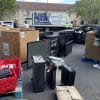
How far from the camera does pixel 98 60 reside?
9.52 metres

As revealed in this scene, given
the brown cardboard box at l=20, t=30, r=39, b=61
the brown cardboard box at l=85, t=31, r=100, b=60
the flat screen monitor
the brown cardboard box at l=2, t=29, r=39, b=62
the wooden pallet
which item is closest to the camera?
the wooden pallet

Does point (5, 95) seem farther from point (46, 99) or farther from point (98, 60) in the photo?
point (98, 60)

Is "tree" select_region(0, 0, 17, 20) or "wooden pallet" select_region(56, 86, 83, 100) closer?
"wooden pallet" select_region(56, 86, 83, 100)

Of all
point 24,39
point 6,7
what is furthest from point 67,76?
point 6,7

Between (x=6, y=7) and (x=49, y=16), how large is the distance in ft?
42.6

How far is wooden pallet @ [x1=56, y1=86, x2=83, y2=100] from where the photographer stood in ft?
17.7

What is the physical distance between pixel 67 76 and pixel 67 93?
2.84 ft

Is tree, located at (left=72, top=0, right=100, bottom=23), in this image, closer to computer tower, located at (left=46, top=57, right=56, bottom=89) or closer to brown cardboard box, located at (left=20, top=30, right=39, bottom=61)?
brown cardboard box, located at (left=20, top=30, right=39, bottom=61)

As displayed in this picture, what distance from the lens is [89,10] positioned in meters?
36.3

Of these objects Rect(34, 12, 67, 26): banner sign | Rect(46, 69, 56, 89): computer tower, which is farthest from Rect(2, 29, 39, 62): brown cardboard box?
Rect(34, 12, 67, 26): banner sign

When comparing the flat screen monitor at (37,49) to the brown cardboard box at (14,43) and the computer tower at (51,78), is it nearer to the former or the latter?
the brown cardboard box at (14,43)

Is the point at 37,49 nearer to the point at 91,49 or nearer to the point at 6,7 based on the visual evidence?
the point at 91,49

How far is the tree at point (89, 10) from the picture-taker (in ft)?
117

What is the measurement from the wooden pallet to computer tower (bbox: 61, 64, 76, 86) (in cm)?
36
